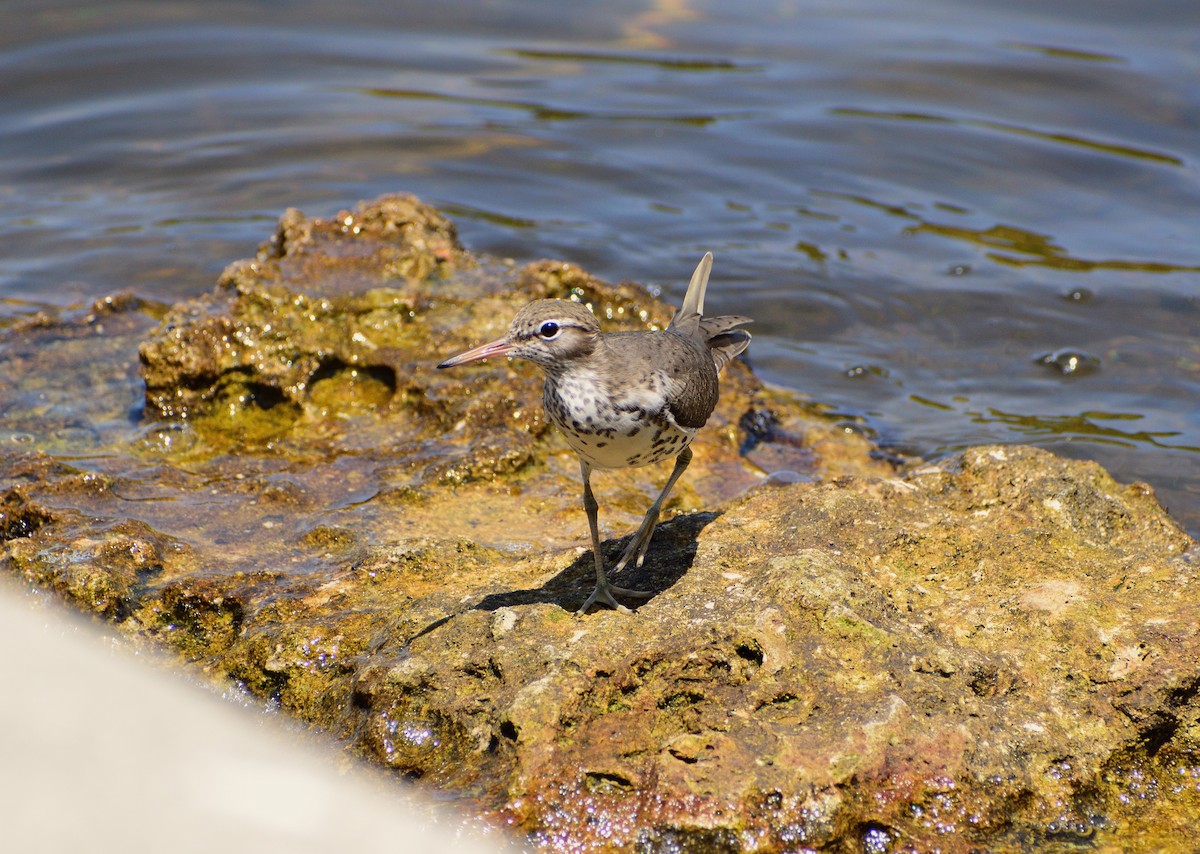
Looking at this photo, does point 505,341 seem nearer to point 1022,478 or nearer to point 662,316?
point 1022,478

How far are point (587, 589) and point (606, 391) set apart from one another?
2.70 feet

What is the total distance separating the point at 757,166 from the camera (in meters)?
11.9

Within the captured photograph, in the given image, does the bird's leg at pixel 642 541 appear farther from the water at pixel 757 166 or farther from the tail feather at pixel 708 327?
the water at pixel 757 166

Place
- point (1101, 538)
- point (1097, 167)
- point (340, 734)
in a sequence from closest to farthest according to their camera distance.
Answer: point (340, 734)
point (1101, 538)
point (1097, 167)

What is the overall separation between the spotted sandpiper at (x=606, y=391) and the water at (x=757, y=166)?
A: 10.6ft

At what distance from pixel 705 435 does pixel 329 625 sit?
2866mm

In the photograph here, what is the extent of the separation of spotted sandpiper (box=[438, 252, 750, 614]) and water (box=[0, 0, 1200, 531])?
10.6ft

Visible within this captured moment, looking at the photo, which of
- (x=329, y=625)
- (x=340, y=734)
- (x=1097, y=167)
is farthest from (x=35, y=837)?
(x=1097, y=167)

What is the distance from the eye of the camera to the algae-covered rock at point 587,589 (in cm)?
337

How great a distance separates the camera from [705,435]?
651 centimetres

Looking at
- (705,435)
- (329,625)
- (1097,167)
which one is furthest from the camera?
(1097,167)

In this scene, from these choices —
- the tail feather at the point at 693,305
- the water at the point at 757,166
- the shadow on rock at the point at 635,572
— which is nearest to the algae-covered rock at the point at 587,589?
the shadow on rock at the point at 635,572

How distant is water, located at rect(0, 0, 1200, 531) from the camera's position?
8.75 metres

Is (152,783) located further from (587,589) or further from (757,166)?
(757,166)
